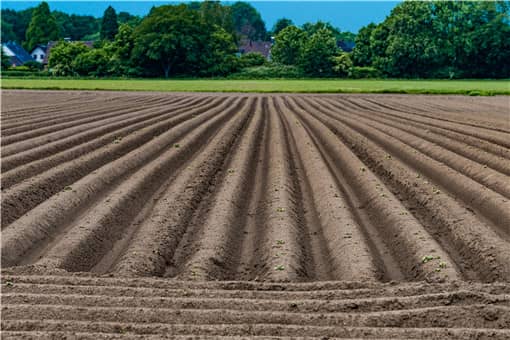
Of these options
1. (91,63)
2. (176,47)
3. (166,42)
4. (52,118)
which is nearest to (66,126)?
(52,118)

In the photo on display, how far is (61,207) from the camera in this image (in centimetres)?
1027

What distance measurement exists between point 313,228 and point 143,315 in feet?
14.3

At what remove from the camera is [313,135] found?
20062mm

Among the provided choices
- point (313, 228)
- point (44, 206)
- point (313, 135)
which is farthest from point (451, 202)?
point (313, 135)

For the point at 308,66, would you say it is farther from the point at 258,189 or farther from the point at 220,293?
the point at 220,293

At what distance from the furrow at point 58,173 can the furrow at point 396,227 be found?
522 cm

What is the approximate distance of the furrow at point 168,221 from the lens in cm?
797

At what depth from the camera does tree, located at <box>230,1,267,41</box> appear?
18275 cm

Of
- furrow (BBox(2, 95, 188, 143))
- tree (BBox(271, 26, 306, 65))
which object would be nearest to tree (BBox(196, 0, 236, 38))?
tree (BBox(271, 26, 306, 65))

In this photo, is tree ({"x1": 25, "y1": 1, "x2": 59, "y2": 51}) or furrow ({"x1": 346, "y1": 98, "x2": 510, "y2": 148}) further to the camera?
tree ({"x1": 25, "y1": 1, "x2": 59, "y2": 51})

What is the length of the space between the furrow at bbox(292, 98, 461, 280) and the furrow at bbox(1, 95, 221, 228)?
17.1ft

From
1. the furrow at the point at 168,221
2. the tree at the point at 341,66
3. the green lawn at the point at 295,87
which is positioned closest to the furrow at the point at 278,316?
the furrow at the point at 168,221

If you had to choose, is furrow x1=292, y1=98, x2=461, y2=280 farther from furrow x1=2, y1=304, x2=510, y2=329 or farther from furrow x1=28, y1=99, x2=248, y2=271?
furrow x1=28, y1=99, x2=248, y2=271

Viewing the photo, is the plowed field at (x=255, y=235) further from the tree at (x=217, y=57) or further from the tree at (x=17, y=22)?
the tree at (x=17, y=22)
